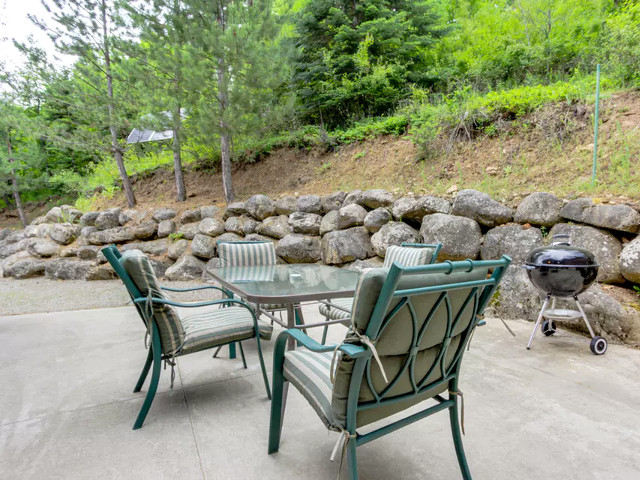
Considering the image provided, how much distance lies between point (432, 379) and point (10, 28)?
8.40 m

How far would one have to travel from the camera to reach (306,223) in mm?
5023

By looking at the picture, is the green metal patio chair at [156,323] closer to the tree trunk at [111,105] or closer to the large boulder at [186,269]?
the large boulder at [186,269]

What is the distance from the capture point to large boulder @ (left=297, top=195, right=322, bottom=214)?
5.15m

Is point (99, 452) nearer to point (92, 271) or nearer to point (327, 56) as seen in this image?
point (92, 271)

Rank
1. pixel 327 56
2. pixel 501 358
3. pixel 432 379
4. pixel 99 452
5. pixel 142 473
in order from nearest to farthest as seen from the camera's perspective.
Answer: pixel 432 379 → pixel 142 473 → pixel 99 452 → pixel 501 358 → pixel 327 56

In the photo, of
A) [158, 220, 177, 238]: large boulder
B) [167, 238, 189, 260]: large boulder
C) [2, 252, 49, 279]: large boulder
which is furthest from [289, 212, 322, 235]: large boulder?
[2, 252, 49, 279]: large boulder

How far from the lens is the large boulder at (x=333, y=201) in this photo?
502cm

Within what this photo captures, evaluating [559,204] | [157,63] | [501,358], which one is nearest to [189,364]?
[501,358]

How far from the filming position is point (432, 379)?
1.17 metres

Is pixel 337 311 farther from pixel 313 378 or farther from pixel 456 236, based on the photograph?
pixel 456 236

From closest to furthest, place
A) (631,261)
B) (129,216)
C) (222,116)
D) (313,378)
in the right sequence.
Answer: (313,378)
(631,261)
(222,116)
(129,216)

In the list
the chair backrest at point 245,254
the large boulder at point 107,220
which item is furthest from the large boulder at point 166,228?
the chair backrest at point 245,254

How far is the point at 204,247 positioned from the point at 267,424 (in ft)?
14.2

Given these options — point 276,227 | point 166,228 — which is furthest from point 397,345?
point 166,228
